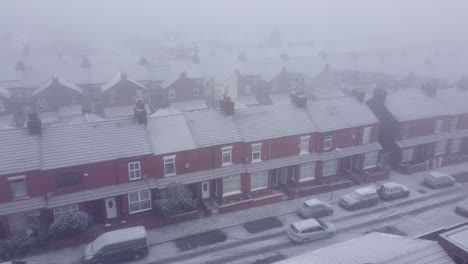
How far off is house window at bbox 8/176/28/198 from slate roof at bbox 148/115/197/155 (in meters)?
9.83

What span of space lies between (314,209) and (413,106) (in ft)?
65.6

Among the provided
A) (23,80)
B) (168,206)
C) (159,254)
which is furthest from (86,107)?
(159,254)

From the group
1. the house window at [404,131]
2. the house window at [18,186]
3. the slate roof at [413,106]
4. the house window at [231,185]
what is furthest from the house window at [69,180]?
the house window at [404,131]

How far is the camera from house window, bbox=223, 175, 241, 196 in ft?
115

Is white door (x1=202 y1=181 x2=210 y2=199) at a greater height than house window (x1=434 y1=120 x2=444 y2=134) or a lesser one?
lesser

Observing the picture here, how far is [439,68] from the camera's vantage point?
78.2 m

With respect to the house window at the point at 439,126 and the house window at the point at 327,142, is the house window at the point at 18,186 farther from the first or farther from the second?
the house window at the point at 439,126

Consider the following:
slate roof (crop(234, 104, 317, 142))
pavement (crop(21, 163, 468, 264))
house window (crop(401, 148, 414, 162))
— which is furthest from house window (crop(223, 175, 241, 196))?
house window (crop(401, 148, 414, 162))

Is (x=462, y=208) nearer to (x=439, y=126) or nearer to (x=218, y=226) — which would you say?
(x=439, y=126)

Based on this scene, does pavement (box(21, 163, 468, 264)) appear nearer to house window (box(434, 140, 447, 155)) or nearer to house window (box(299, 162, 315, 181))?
house window (box(299, 162, 315, 181))

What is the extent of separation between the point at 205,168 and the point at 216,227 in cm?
532

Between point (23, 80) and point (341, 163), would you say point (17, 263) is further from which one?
point (23, 80)

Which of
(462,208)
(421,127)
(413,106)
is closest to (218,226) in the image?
(462,208)

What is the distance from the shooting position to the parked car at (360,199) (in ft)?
115
